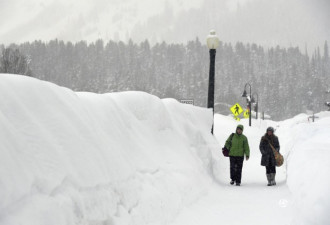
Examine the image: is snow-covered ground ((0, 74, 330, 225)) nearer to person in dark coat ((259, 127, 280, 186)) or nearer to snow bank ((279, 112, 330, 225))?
snow bank ((279, 112, 330, 225))

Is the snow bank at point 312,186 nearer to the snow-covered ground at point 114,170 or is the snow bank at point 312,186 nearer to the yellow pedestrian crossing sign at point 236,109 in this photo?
the snow-covered ground at point 114,170

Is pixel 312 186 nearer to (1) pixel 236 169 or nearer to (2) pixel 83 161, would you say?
(2) pixel 83 161

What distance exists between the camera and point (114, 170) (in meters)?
4.95

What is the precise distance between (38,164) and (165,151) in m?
4.30

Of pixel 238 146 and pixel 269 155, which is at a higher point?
pixel 238 146

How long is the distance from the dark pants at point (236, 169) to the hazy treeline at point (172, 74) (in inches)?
5471

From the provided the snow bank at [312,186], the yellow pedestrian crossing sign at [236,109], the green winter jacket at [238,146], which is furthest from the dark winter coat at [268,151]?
the yellow pedestrian crossing sign at [236,109]

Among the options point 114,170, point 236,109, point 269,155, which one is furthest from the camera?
point 236,109

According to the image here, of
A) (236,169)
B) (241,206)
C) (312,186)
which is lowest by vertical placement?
(241,206)

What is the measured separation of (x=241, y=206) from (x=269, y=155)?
338cm

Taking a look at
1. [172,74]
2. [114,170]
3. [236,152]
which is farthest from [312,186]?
[172,74]

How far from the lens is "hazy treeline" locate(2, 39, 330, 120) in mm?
158375

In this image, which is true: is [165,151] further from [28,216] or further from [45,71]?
[45,71]

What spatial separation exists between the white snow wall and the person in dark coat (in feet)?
10.4
